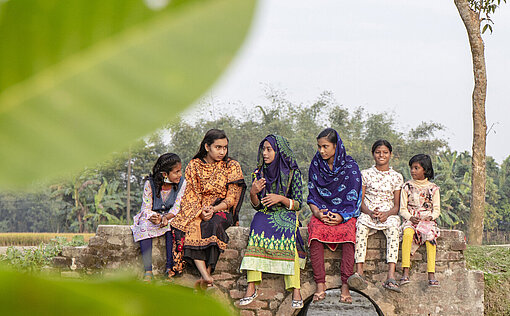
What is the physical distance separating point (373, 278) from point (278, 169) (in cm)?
139

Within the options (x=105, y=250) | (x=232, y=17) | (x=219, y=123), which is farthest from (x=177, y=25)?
(x=219, y=123)

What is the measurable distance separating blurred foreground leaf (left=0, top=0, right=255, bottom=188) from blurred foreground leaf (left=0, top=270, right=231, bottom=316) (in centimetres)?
2

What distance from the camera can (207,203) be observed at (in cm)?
459

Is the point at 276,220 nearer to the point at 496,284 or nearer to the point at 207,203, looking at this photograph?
the point at 207,203

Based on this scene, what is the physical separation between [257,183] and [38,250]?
3410mm

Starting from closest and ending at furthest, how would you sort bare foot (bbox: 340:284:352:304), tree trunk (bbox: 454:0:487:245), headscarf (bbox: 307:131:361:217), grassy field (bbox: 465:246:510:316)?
bare foot (bbox: 340:284:352:304)
headscarf (bbox: 307:131:361:217)
grassy field (bbox: 465:246:510:316)
tree trunk (bbox: 454:0:487:245)

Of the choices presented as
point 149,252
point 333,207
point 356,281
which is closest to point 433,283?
point 356,281

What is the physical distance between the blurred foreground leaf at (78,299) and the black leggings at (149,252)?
4.62 m

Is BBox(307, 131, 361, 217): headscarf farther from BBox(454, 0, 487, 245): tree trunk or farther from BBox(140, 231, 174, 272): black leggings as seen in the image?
BBox(454, 0, 487, 245): tree trunk

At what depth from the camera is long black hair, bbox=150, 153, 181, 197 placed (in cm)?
456

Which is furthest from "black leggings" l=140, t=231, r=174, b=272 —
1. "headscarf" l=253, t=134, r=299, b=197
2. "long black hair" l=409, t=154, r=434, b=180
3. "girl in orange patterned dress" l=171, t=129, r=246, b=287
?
"long black hair" l=409, t=154, r=434, b=180

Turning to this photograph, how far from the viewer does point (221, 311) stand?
0.33 ft

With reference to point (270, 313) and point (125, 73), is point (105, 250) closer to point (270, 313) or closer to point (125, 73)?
point (270, 313)

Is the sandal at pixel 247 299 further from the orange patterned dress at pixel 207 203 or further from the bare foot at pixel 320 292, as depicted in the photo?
the bare foot at pixel 320 292
